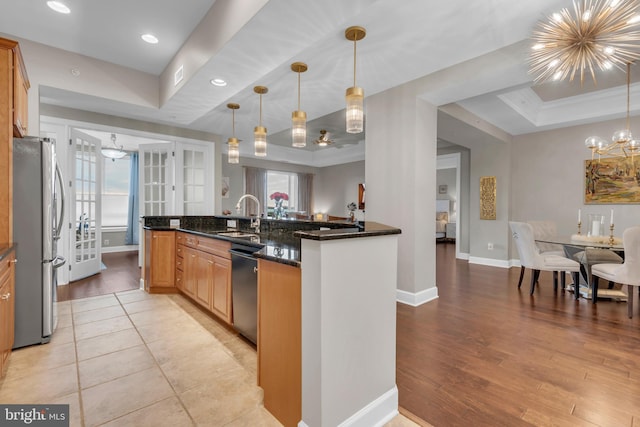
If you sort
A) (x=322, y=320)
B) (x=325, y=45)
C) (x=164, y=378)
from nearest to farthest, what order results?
(x=322, y=320) → (x=164, y=378) → (x=325, y=45)

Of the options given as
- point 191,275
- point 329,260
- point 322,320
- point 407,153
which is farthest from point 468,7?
point 191,275

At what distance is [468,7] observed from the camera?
2.12m

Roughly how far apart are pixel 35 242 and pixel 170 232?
5.02ft

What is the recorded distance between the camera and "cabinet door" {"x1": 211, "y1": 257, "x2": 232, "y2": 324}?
8.70ft

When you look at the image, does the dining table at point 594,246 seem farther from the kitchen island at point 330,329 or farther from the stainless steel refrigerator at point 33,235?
the stainless steel refrigerator at point 33,235

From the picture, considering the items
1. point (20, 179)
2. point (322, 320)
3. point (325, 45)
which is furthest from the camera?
point (325, 45)

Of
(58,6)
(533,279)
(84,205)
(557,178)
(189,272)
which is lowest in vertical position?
(533,279)

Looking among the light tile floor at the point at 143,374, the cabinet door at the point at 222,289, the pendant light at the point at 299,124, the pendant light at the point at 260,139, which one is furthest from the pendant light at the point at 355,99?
the light tile floor at the point at 143,374

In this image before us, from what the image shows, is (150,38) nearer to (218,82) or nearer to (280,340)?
(218,82)

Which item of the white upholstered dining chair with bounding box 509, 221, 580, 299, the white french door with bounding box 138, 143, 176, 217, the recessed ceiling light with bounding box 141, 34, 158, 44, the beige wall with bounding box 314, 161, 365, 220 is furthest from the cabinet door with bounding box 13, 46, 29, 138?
the beige wall with bounding box 314, 161, 365, 220

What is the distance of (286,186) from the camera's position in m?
9.87

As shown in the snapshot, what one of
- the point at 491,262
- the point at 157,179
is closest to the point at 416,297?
the point at 491,262

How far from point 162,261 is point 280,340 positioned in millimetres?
2994

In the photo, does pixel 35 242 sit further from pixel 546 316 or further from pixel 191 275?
pixel 546 316
